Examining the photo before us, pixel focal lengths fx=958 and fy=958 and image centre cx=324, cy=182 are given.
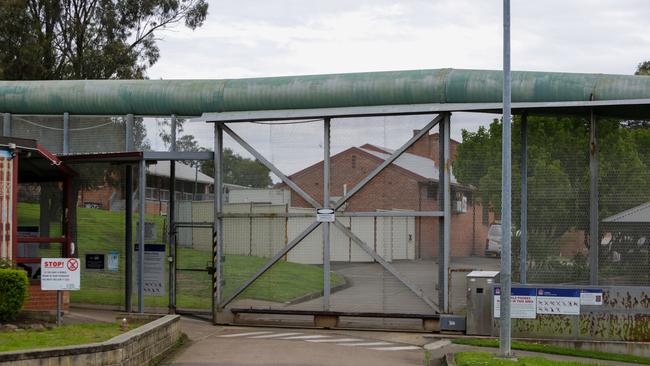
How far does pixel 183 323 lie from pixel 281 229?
9.20 feet

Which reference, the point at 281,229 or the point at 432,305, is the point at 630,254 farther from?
the point at 281,229

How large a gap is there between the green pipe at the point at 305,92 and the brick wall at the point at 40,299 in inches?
182

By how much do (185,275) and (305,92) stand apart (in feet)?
15.9

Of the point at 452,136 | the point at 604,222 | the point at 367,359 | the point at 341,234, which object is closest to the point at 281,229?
the point at 341,234

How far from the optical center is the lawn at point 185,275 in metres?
19.8

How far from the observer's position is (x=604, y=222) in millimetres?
18219

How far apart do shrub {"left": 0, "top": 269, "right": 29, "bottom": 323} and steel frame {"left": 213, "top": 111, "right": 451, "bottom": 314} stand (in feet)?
17.7

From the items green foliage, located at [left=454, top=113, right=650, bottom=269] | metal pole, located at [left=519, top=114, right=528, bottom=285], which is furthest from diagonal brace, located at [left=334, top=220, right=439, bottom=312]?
green foliage, located at [left=454, top=113, right=650, bottom=269]

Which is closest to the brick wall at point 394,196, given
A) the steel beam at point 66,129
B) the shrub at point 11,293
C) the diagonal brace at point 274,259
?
the diagonal brace at point 274,259

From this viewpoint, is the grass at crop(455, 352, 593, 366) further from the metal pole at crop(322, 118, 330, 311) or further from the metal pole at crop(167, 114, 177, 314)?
the metal pole at crop(167, 114, 177, 314)

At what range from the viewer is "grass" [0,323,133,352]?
41.8 ft

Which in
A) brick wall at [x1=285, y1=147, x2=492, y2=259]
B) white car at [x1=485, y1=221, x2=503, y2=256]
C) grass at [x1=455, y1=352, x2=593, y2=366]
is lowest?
grass at [x1=455, y1=352, x2=593, y2=366]

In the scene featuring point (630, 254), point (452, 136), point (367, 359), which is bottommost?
point (367, 359)

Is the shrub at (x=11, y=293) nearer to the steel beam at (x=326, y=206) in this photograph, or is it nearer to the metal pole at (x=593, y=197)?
the steel beam at (x=326, y=206)
